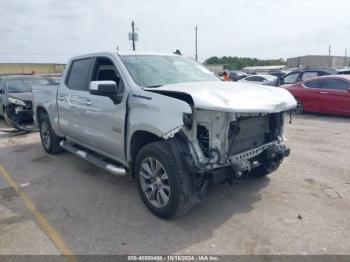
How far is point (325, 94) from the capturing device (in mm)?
11031

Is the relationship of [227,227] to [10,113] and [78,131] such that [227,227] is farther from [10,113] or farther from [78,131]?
[10,113]

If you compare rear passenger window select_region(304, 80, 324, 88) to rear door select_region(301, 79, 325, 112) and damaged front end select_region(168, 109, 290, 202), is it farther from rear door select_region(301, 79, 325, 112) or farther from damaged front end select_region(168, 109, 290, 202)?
damaged front end select_region(168, 109, 290, 202)

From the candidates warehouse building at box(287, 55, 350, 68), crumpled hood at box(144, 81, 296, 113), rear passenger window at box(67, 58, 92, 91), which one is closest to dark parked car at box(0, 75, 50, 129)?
rear passenger window at box(67, 58, 92, 91)

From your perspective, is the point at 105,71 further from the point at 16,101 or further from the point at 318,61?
the point at 318,61

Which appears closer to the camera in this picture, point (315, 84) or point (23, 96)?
point (23, 96)

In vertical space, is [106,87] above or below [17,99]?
above

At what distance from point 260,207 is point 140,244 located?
5.42 ft

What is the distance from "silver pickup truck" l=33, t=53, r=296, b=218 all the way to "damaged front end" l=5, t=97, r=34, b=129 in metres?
4.67

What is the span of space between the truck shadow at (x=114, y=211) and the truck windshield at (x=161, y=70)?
1642 millimetres

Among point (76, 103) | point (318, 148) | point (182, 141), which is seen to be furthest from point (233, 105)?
point (318, 148)

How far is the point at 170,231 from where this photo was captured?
365 cm

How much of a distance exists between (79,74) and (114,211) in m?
2.58

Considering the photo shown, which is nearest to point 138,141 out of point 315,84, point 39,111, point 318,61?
point 39,111

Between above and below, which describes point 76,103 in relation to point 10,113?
above
